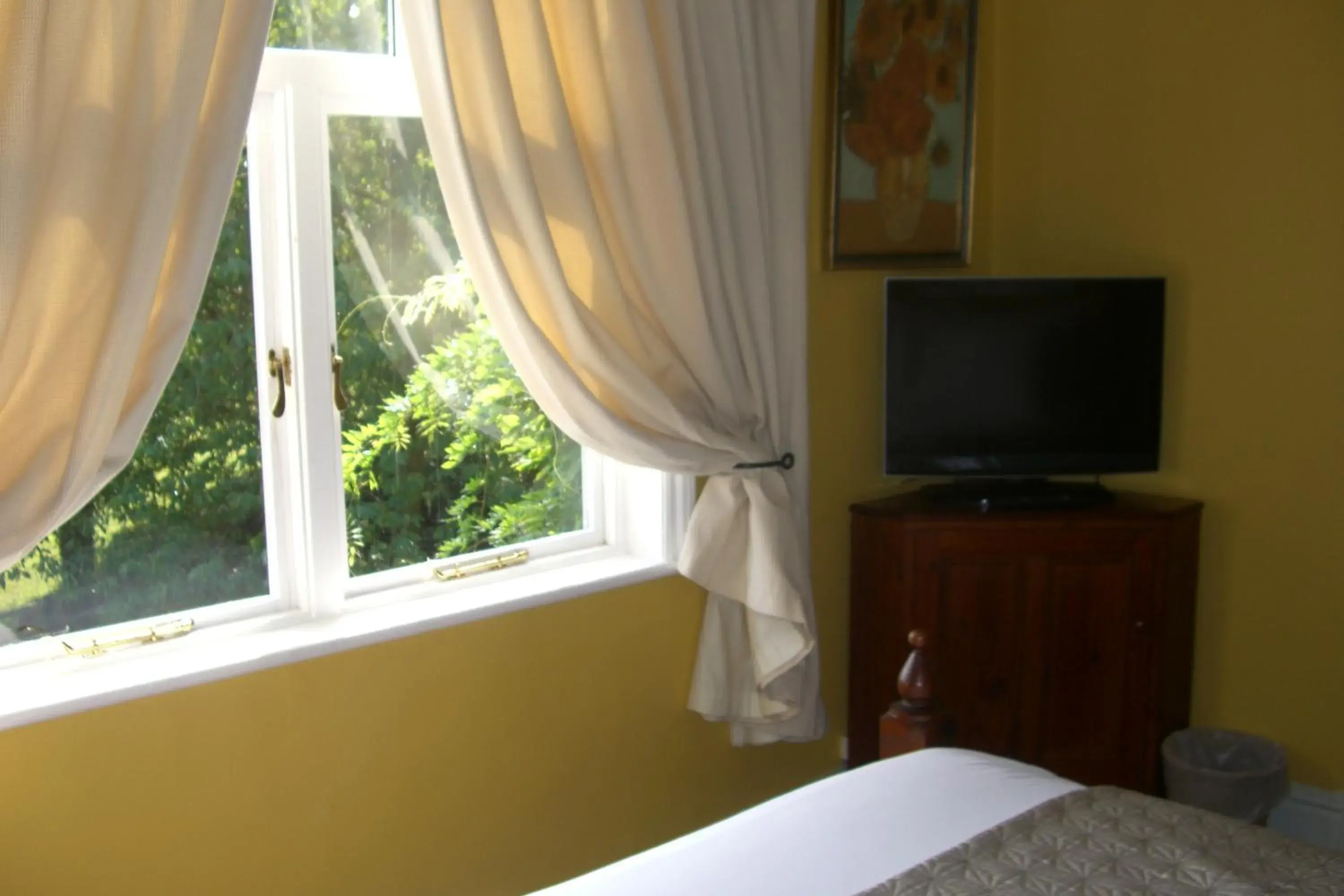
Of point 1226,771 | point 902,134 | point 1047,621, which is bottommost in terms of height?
point 1226,771

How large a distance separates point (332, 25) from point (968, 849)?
180 cm

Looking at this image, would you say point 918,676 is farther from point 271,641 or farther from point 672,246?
point 271,641

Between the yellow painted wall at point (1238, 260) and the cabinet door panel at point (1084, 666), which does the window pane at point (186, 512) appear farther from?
the yellow painted wall at point (1238, 260)

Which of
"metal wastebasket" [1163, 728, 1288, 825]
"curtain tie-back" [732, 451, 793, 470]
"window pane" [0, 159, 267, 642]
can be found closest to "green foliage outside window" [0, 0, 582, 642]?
"window pane" [0, 159, 267, 642]

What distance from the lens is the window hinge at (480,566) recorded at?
262cm

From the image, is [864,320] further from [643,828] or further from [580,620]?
[643,828]

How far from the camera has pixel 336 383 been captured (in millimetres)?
2373

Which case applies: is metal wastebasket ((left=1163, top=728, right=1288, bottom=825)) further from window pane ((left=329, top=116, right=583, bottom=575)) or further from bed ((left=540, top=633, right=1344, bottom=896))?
window pane ((left=329, top=116, right=583, bottom=575))

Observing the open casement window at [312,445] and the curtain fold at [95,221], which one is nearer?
the curtain fold at [95,221]

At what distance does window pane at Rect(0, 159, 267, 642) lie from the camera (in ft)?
6.91

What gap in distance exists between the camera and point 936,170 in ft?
11.2

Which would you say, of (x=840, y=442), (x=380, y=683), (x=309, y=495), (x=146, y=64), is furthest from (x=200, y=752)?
(x=840, y=442)

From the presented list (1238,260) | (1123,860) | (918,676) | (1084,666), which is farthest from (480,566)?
(1238,260)

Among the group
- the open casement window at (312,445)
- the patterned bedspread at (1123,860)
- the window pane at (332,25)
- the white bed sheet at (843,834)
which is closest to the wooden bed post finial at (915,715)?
the white bed sheet at (843,834)
